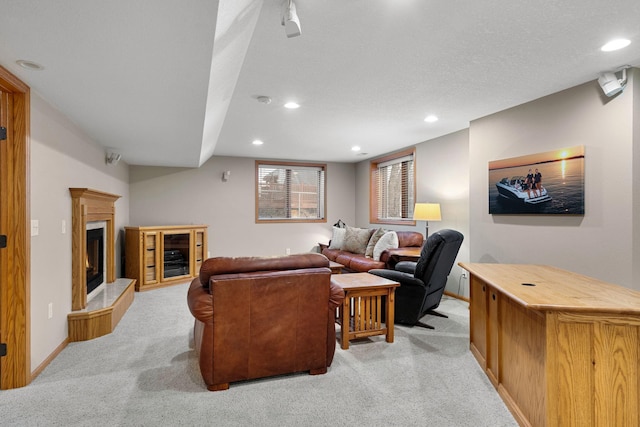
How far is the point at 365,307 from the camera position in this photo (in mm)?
3117

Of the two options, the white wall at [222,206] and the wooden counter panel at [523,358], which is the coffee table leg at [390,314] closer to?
the wooden counter panel at [523,358]

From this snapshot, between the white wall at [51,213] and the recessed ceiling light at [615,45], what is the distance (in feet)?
12.9

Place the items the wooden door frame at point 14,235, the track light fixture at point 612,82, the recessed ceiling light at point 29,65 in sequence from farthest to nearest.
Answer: the track light fixture at point 612,82 < the wooden door frame at point 14,235 < the recessed ceiling light at point 29,65

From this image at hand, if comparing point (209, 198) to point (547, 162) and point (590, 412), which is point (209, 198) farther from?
point (590, 412)

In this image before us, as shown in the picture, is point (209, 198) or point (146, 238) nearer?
point (146, 238)

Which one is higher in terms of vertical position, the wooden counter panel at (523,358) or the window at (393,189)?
the window at (393,189)

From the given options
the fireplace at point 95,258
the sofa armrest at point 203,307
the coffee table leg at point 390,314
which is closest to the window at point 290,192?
the fireplace at point 95,258

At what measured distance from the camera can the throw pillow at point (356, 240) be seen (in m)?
5.76

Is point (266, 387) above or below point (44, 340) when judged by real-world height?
below

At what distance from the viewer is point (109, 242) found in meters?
4.59

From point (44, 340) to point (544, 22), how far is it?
160 inches

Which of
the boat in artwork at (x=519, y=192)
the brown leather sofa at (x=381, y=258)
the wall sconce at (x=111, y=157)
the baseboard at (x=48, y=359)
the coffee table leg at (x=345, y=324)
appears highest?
the wall sconce at (x=111, y=157)

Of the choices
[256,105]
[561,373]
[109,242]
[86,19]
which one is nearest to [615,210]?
[561,373]

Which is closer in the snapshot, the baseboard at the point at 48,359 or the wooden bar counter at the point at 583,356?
the wooden bar counter at the point at 583,356
